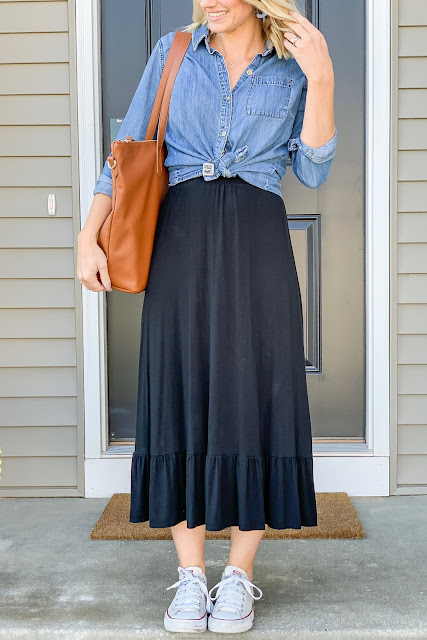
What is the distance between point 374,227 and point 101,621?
1.66m

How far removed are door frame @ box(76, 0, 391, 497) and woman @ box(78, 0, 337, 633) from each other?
1.02 m

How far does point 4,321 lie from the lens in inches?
109

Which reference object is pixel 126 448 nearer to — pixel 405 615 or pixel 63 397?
pixel 63 397

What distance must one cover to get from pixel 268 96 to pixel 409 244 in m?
1.22

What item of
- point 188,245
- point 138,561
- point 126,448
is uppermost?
point 188,245

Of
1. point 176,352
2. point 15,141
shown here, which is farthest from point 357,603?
point 15,141

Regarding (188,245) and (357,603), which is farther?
(357,603)

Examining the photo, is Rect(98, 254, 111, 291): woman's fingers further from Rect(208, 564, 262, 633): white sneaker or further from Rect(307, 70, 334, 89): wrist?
Rect(208, 564, 262, 633): white sneaker

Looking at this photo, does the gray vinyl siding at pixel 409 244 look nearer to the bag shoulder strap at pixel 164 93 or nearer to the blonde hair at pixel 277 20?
the blonde hair at pixel 277 20

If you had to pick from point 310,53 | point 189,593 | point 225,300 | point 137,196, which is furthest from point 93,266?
point 189,593

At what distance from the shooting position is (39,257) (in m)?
2.75

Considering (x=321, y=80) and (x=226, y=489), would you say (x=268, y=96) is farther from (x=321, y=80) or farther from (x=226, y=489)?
(x=226, y=489)

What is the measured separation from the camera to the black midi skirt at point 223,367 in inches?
66.7

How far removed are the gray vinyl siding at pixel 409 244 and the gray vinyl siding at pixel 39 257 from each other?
1173 millimetres
